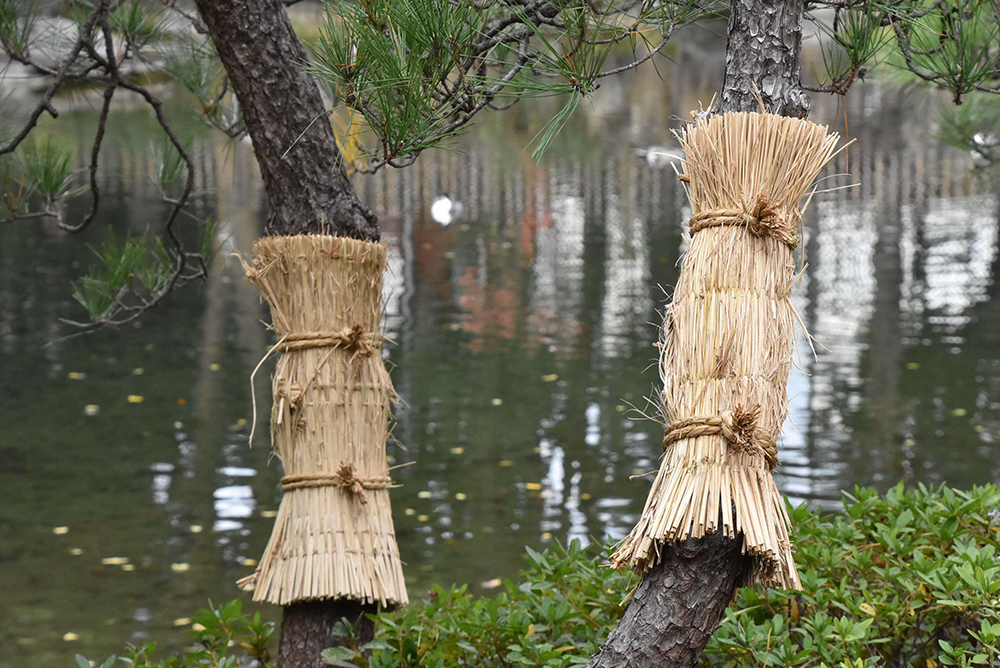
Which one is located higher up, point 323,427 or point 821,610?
point 323,427

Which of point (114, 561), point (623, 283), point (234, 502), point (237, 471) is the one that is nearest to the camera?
point (114, 561)

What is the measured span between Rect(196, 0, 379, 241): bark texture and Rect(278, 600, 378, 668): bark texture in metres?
0.97

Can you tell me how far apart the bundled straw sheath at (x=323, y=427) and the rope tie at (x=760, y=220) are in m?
1.00

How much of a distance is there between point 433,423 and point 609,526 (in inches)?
65.5

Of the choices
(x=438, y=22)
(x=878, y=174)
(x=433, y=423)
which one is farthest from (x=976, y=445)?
(x=878, y=174)

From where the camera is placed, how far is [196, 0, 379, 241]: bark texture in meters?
2.28

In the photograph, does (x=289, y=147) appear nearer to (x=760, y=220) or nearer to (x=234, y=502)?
(x=760, y=220)

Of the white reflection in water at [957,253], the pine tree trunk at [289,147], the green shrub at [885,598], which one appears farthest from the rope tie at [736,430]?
the white reflection in water at [957,253]

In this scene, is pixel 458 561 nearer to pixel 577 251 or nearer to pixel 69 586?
pixel 69 586

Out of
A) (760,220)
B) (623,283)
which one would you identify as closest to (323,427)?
(760,220)

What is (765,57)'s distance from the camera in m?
1.81

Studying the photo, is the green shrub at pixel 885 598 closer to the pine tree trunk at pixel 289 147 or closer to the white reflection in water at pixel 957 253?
the pine tree trunk at pixel 289 147

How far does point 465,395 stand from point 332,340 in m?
3.68

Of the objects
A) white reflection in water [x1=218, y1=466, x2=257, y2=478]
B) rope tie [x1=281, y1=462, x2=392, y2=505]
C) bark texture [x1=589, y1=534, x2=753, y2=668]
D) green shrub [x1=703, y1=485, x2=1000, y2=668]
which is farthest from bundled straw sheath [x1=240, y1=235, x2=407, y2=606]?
white reflection in water [x1=218, y1=466, x2=257, y2=478]
